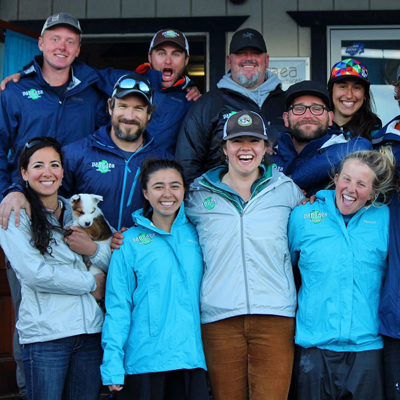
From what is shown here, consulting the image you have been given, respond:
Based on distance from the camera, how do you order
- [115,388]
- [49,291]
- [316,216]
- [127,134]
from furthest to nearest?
[127,134], [316,216], [49,291], [115,388]

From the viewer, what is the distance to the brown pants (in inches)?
123

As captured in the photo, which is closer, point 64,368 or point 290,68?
point 64,368

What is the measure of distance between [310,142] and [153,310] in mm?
1467

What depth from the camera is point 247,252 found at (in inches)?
126

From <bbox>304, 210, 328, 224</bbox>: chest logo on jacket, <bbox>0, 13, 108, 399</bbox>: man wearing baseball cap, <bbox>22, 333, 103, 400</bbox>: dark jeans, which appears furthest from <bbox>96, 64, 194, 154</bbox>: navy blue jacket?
<bbox>22, 333, 103, 400</bbox>: dark jeans

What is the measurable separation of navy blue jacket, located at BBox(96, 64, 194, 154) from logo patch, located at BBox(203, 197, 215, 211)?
106 cm

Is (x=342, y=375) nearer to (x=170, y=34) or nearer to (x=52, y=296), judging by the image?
(x=52, y=296)

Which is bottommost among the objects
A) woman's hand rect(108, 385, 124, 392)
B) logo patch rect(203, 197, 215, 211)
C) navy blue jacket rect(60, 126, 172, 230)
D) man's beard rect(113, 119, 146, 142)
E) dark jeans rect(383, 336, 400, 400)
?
woman's hand rect(108, 385, 124, 392)

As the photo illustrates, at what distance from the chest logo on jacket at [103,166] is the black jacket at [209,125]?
0.62m

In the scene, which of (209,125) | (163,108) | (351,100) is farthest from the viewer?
(163,108)

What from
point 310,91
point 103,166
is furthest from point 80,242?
point 310,91

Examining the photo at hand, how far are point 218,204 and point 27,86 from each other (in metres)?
1.84

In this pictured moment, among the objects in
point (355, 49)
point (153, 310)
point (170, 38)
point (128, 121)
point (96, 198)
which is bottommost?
point (153, 310)

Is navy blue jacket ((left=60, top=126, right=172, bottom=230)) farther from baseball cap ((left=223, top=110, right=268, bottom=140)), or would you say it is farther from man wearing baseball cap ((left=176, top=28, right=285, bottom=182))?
baseball cap ((left=223, top=110, right=268, bottom=140))
